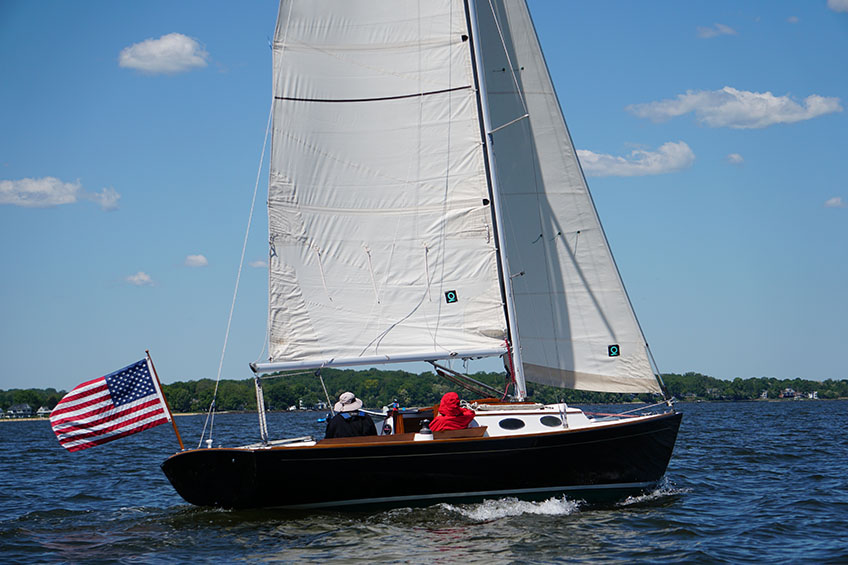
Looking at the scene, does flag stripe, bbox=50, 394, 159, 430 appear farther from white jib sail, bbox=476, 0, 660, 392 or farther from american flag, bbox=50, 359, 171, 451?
white jib sail, bbox=476, 0, 660, 392

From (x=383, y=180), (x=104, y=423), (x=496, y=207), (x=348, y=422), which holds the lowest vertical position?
(x=348, y=422)

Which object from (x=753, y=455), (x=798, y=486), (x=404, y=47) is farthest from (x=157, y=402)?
(x=753, y=455)

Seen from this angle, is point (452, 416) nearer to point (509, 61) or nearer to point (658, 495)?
point (658, 495)

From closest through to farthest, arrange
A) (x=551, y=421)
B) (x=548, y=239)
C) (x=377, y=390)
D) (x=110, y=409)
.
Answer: (x=110, y=409), (x=551, y=421), (x=548, y=239), (x=377, y=390)

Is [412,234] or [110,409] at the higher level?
[412,234]

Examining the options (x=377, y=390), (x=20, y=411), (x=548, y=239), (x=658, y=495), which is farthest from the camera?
(x=20, y=411)

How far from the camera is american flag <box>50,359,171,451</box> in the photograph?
48.2 ft

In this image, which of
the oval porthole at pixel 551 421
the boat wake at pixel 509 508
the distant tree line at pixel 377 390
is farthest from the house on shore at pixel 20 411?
the oval porthole at pixel 551 421

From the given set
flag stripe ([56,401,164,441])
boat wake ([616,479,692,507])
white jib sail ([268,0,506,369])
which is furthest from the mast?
flag stripe ([56,401,164,441])

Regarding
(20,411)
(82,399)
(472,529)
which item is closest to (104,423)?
(82,399)

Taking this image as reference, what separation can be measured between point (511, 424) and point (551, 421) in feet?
2.43

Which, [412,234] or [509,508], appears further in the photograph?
[412,234]

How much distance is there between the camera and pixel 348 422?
1586cm

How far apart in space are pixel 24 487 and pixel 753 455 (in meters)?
19.6
